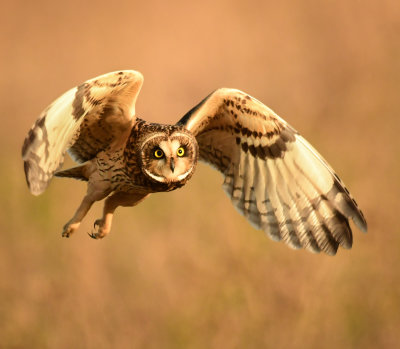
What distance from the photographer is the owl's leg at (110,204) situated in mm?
3955

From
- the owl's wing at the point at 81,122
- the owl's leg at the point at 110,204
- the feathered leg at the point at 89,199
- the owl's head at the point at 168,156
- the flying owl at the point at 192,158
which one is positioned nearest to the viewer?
the owl's wing at the point at 81,122

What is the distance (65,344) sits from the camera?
307 inches

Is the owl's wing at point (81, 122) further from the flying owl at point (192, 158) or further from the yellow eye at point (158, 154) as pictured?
the yellow eye at point (158, 154)

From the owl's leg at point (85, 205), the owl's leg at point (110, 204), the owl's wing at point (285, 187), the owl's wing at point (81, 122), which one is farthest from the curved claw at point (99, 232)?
the owl's wing at point (285, 187)

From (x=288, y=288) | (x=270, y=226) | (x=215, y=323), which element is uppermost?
(x=270, y=226)

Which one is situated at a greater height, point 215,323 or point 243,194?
point 243,194

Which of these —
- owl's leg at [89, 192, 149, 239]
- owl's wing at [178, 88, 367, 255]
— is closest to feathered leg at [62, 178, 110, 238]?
owl's leg at [89, 192, 149, 239]

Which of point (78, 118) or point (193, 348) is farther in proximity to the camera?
point (193, 348)

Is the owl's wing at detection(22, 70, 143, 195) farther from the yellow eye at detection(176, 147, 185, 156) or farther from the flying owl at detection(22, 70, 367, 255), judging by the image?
the yellow eye at detection(176, 147, 185, 156)

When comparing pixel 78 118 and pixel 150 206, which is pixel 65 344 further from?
pixel 78 118

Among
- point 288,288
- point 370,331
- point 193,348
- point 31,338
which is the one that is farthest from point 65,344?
point 370,331

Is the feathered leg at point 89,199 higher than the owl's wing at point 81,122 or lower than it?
lower

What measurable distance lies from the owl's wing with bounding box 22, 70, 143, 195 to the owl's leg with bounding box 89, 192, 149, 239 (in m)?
0.25

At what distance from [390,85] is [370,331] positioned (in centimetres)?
267
